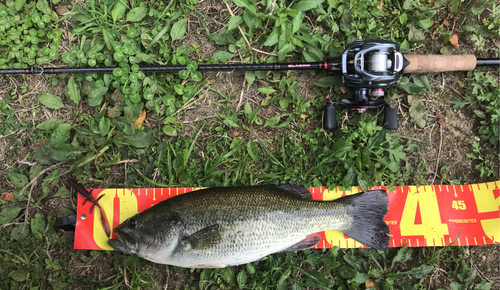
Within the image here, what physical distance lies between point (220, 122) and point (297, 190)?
1211 mm

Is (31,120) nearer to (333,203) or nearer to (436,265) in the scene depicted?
(333,203)

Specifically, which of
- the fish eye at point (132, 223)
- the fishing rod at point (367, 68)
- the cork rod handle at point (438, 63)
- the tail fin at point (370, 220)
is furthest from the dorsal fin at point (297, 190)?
the cork rod handle at point (438, 63)

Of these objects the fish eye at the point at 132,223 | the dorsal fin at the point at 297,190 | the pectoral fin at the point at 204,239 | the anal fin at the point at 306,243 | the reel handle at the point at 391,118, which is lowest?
the anal fin at the point at 306,243

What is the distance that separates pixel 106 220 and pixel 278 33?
9.55 ft

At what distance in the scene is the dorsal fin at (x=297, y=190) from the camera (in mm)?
3221

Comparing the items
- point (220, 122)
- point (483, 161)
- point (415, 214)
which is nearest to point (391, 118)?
point (415, 214)

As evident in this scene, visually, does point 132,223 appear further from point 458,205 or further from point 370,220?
point 458,205

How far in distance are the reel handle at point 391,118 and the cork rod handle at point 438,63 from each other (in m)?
0.44

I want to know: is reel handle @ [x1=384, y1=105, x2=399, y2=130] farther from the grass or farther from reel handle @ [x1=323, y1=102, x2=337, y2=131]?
reel handle @ [x1=323, y1=102, x2=337, y2=131]

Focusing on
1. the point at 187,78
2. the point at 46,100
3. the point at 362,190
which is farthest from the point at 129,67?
the point at 362,190

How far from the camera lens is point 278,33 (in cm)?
342

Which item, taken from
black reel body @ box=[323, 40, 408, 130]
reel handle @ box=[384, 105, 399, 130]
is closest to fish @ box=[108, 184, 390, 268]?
reel handle @ box=[384, 105, 399, 130]

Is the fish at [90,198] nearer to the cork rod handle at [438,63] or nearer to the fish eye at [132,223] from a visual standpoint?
the fish eye at [132,223]

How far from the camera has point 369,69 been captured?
9.91 feet
